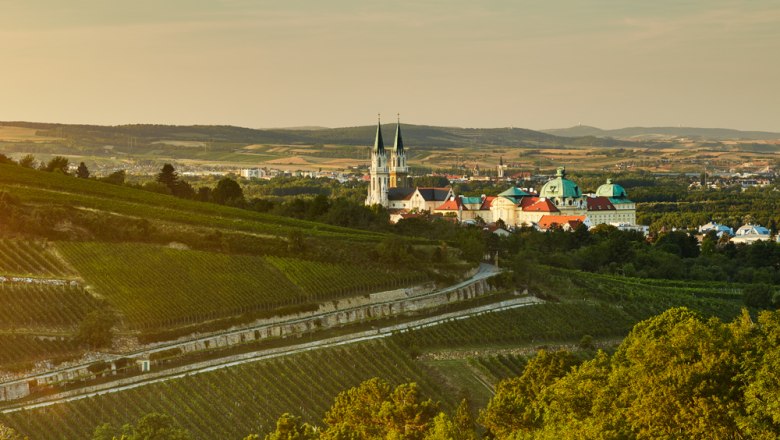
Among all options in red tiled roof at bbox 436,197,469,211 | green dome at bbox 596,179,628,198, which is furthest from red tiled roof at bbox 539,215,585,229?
green dome at bbox 596,179,628,198

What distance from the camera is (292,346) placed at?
6775 cm

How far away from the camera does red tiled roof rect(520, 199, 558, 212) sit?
172125mm

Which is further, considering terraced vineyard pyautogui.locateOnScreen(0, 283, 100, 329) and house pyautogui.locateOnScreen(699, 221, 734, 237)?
house pyautogui.locateOnScreen(699, 221, 734, 237)

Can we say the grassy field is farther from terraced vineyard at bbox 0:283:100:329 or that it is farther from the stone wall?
terraced vineyard at bbox 0:283:100:329

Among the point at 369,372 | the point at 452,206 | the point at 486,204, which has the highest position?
the point at 369,372

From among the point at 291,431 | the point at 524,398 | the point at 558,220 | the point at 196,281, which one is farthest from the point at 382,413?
the point at 558,220

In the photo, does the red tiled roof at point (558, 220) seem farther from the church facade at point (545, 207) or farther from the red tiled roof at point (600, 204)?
the red tiled roof at point (600, 204)

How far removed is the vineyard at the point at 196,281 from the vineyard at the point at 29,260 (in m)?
1.14

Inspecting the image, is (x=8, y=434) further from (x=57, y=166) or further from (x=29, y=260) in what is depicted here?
(x=57, y=166)

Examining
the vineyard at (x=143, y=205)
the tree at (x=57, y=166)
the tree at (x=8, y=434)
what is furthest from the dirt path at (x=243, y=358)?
the tree at (x=57, y=166)

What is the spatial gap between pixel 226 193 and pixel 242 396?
7105 centimetres

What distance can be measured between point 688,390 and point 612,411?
9.54 feet

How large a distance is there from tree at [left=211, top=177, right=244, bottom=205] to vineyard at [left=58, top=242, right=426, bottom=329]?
41371 mm

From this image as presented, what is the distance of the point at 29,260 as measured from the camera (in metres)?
71.2
